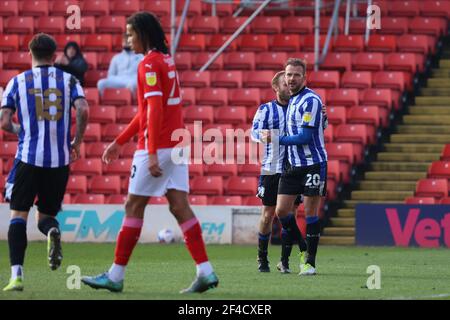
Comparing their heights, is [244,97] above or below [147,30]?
below

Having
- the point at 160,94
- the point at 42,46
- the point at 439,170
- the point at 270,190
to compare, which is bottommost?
the point at 439,170

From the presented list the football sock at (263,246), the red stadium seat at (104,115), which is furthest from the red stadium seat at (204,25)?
the football sock at (263,246)

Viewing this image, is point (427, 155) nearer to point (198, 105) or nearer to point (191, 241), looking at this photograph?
point (198, 105)

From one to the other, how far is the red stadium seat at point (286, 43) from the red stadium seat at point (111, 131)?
11.1 ft

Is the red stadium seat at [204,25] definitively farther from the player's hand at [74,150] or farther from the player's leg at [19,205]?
the player's leg at [19,205]

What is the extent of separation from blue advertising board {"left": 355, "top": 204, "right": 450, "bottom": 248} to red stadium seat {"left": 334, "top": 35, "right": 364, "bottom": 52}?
4.72 m

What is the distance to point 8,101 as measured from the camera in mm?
9648

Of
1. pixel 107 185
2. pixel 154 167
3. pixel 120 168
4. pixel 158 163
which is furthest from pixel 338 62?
pixel 154 167

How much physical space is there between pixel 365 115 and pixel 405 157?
96 centimetres

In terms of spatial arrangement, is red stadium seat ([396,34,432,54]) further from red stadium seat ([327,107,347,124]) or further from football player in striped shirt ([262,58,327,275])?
football player in striped shirt ([262,58,327,275])

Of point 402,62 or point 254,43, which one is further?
point 254,43

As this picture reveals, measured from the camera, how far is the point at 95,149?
68.5 feet

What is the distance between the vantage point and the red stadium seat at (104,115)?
70.1 ft

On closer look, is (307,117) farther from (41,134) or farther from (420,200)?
(420,200)
